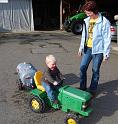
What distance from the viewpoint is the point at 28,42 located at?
50.3ft

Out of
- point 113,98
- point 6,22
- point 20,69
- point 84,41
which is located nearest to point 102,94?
point 113,98

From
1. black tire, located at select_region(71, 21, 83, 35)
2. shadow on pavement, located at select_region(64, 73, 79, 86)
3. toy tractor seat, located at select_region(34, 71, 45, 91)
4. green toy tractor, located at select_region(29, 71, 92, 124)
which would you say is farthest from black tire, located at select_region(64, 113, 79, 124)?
black tire, located at select_region(71, 21, 83, 35)

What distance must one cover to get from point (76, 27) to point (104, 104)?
12238 mm

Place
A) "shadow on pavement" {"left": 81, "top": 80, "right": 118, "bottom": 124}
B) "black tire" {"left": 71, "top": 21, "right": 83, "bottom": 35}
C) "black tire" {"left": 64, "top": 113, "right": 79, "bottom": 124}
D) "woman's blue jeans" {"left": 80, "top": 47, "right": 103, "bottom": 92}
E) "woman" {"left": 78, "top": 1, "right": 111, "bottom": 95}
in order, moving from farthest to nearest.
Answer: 1. "black tire" {"left": 71, "top": 21, "right": 83, "bottom": 35}
2. "woman's blue jeans" {"left": 80, "top": 47, "right": 103, "bottom": 92}
3. "woman" {"left": 78, "top": 1, "right": 111, "bottom": 95}
4. "shadow on pavement" {"left": 81, "top": 80, "right": 118, "bottom": 124}
5. "black tire" {"left": 64, "top": 113, "right": 79, "bottom": 124}

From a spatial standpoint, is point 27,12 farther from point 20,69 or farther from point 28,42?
point 20,69

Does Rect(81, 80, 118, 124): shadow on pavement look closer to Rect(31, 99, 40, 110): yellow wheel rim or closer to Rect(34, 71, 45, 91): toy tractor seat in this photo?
Rect(31, 99, 40, 110): yellow wheel rim

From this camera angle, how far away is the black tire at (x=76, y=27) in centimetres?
1877

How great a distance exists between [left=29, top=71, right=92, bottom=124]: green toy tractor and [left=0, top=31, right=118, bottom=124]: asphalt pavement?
22 cm

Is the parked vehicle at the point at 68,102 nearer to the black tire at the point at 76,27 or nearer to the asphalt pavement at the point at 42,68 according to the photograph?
the asphalt pavement at the point at 42,68

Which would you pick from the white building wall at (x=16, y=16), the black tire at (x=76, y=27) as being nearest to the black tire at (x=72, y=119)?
the black tire at (x=76, y=27)

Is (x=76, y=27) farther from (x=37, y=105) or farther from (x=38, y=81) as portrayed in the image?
(x=37, y=105)

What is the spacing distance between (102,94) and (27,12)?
14180mm

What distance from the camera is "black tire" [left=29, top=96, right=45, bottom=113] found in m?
6.27

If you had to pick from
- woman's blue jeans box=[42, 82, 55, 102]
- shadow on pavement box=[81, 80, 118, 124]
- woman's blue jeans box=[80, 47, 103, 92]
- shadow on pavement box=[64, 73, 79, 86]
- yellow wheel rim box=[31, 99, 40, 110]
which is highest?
woman's blue jeans box=[80, 47, 103, 92]
